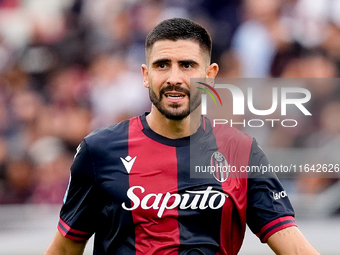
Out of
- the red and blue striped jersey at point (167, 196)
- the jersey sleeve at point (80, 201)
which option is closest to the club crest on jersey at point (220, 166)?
the red and blue striped jersey at point (167, 196)

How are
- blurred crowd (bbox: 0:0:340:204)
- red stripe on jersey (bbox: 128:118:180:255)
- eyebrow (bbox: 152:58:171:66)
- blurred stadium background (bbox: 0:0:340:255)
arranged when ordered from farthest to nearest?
blurred crowd (bbox: 0:0:340:204)
blurred stadium background (bbox: 0:0:340:255)
eyebrow (bbox: 152:58:171:66)
red stripe on jersey (bbox: 128:118:180:255)

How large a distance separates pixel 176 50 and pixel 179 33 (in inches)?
4.1

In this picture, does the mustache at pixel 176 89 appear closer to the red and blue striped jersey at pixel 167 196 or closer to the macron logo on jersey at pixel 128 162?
the red and blue striped jersey at pixel 167 196

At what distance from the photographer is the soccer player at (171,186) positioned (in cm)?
287

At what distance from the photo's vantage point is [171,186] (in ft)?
9.70

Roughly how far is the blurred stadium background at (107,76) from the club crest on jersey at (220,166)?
2.39 metres

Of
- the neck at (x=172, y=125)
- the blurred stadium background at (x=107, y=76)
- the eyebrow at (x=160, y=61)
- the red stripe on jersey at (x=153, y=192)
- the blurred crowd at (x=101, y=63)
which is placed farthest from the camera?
the blurred crowd at (x=101, y=63)

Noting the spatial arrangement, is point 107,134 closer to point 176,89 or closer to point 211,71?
point 176,89

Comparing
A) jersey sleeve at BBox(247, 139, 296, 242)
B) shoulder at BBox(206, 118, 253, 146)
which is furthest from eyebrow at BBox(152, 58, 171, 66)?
jersey sleeve at BBox(247, 139, 296, 242)

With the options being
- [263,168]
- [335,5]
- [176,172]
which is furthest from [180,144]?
[335,5]

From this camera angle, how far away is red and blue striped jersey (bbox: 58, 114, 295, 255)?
2.87 meters

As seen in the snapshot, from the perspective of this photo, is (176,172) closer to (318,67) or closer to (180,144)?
(180,144)

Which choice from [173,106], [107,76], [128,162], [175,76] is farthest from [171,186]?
[107,76]

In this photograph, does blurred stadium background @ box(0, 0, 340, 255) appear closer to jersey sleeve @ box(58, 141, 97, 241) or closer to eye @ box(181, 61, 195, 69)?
jersey sleeve @ box(58, 141, 97, 241)
